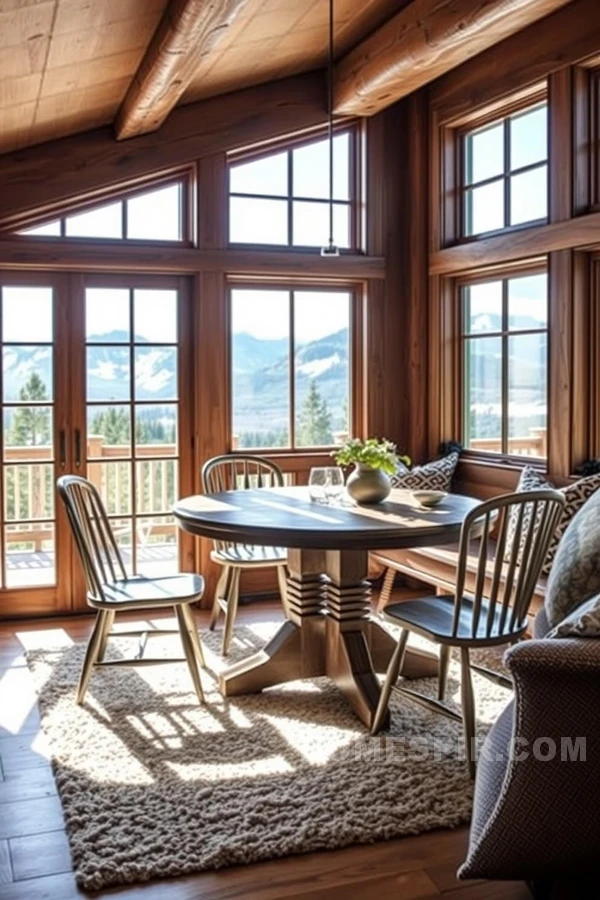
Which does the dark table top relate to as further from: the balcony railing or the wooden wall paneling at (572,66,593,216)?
the wooden wall paneling at (572,66,593,216)

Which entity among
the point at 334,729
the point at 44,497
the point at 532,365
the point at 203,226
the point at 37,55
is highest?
the point at 37,55

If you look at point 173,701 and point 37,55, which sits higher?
point 37,55

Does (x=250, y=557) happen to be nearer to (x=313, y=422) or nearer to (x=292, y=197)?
(x=313, y=422)

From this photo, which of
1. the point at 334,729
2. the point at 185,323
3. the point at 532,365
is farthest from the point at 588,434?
the point at 185,323

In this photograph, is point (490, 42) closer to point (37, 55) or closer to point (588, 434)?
point (588, 434)

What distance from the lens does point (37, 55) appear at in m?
3.21

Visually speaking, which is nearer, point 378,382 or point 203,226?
point 203,226

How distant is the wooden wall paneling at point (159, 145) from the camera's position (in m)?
4.48

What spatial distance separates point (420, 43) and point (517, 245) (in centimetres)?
113

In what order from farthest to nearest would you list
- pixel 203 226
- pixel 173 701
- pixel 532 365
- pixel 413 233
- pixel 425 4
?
pixel 413 233 → pixel 203 226 → pixel 532 365 → pixel 425 4 → pixel 173 701

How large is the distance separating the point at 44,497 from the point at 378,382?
2.12m

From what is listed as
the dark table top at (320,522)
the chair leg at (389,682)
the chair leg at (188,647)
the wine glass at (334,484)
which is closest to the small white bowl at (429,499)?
the dark table top at (320,522)

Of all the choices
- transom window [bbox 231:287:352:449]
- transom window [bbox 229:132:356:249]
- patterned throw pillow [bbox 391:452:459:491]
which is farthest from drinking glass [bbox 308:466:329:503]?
transom window [bbox 229:132:356:249]

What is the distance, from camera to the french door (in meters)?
4.71
